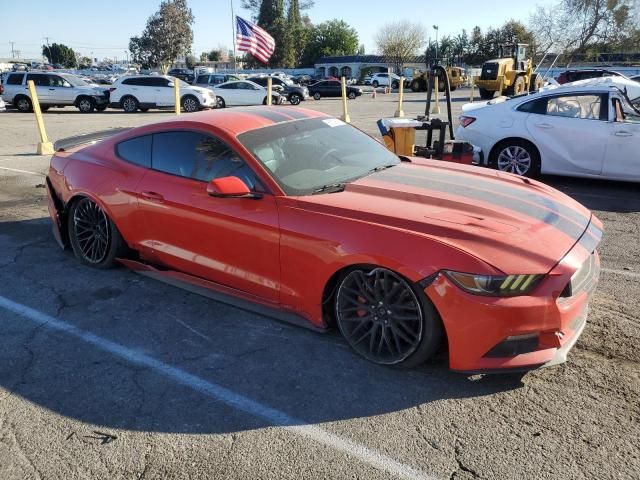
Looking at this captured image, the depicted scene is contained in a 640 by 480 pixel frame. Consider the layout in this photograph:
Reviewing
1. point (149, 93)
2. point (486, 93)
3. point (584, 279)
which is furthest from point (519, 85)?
point (584, 279)

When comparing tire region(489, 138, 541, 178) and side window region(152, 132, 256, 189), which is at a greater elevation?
side window region(152, 132, 256, 189)

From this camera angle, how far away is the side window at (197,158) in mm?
3835

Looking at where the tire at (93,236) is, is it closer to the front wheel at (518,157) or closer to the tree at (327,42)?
the front wheel at (518,157)

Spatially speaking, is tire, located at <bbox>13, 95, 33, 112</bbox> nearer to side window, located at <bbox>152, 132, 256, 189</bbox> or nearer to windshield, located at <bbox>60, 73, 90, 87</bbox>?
windshield, located at <bbox>60, 73, 90, 87</bbox>

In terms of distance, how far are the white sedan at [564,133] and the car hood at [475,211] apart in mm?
4206

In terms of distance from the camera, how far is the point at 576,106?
7816mm

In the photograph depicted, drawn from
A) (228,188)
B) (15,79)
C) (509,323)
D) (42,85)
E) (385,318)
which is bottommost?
(385,318)

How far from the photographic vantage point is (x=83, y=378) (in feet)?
10.7

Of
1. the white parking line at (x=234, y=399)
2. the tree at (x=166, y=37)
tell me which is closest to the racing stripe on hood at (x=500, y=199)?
the white parking line at (x=234, y=399)

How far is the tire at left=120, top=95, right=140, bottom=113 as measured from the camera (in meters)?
24.5

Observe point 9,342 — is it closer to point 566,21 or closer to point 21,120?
point 21,120

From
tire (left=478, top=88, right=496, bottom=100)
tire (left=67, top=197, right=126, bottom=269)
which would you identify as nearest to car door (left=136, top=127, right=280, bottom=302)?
tire (left=67, top=197, right=126, bottom=269)

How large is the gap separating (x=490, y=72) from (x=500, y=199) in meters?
27.7

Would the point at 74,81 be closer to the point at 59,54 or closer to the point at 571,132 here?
the point at 571,132
